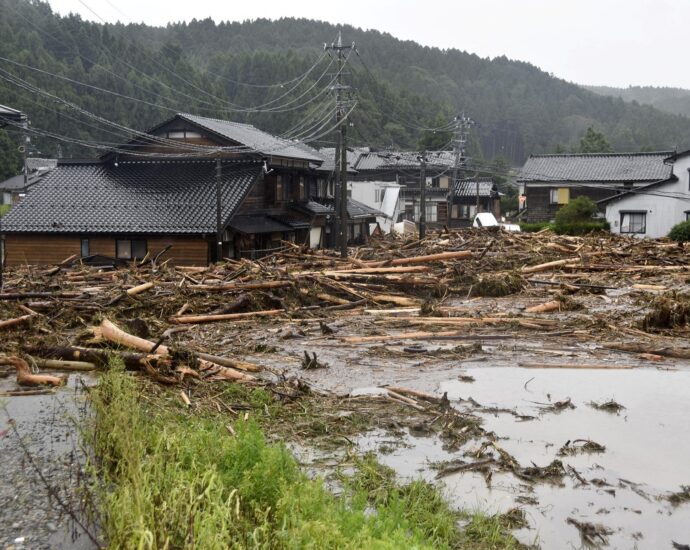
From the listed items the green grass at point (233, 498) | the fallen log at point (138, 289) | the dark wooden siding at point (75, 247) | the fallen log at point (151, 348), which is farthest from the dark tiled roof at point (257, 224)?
the green grass at point (233, 498)

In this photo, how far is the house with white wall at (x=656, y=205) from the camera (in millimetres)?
37781

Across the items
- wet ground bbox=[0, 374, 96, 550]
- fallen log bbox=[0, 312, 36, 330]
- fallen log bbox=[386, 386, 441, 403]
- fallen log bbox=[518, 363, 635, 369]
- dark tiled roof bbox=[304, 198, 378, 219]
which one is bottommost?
fallen log bbox=[518, 363, 635, 369]

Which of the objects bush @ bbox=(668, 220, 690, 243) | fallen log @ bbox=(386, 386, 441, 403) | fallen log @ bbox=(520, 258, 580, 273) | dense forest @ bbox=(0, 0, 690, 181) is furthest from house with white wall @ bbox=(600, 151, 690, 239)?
fallen log @ bbox=(386, 386, 441, 403)

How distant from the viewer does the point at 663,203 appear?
38.2 meters

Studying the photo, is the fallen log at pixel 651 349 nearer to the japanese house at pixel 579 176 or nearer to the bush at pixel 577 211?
the bush at pixel 577 211

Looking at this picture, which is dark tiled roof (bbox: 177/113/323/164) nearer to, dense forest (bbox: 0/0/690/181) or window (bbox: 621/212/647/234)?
dense forest (bbox: 0/0/690/181)

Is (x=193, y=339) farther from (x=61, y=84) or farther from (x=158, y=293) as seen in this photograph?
(x=61, y=84)

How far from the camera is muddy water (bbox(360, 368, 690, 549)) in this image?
539 centimetres

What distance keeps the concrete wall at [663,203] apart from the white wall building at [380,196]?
17076mm

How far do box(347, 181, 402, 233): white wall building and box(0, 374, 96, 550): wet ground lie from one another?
4246 cm

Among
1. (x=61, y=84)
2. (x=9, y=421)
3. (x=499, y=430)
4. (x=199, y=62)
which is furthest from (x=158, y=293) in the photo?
(x=199, y=62)

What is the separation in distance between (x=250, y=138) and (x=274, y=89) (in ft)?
142

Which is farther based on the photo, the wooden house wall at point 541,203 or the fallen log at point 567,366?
the wooden house wall at point 541,203

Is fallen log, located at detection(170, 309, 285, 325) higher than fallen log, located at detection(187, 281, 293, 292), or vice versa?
fallen log, located at detection(187, 281, 293, 292)
